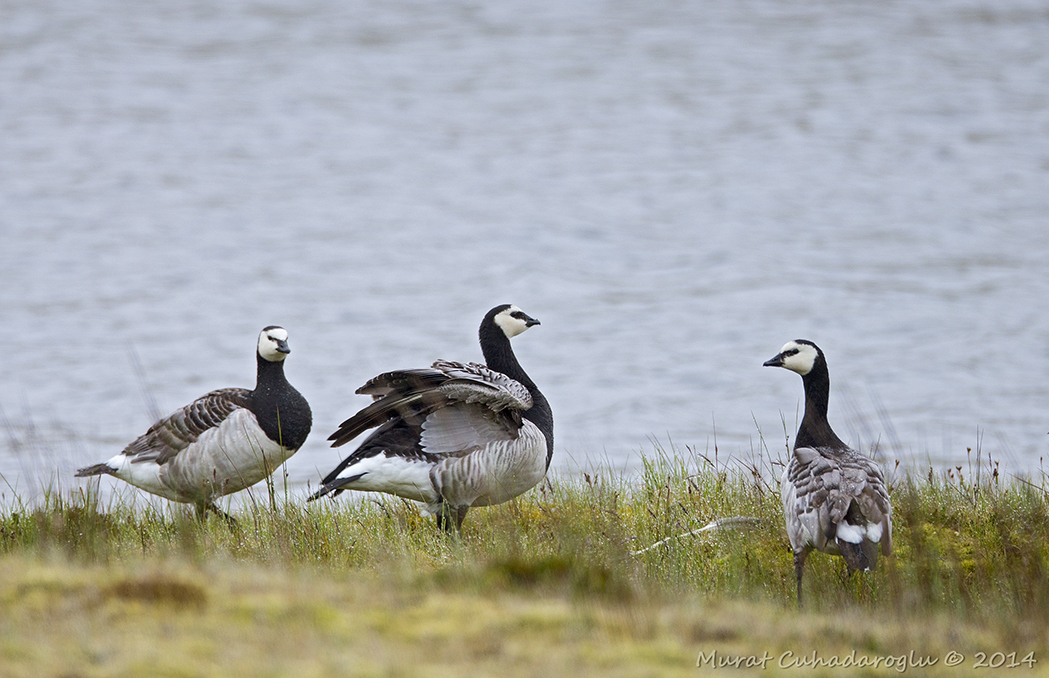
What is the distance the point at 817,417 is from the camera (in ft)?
28.2

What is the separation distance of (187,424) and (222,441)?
1.59ft

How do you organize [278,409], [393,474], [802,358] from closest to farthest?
[393,474] < [802,358] < [278,409]

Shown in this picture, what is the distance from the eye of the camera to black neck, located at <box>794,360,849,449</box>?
8.28 metres

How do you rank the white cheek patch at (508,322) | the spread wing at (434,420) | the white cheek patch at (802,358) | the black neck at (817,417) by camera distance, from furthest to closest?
the white cheek patch at (508,322) < the white cheek patch at (802,358) < the spread wing at (434,420) < the black neck at (817,417)

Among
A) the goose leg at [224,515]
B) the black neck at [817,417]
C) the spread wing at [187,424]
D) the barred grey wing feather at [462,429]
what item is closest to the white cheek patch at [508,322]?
the barred grey wing feather at [462,429]

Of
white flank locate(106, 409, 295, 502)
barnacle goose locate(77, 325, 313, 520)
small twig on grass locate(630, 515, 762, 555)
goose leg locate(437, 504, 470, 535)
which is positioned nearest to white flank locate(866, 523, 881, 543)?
small twig on grass locate(630, 515, 762, 555)

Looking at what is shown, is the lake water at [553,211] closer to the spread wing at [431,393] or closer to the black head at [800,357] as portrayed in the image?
the black head at [800,357]

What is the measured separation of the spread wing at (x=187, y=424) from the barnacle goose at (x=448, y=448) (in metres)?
Result: 1.16

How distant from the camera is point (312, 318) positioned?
113ft

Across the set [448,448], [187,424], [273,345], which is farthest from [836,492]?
[187,424]

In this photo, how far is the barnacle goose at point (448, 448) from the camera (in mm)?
8719

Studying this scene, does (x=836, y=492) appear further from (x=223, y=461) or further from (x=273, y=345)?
(x=273, y=345)

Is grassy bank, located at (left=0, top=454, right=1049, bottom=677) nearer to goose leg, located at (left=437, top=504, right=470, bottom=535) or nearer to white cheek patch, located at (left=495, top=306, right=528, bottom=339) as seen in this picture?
goose leg, located at (left=437, top=504, right=470, bottom=535)

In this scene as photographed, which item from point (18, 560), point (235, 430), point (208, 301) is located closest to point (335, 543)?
point (235, 430)
